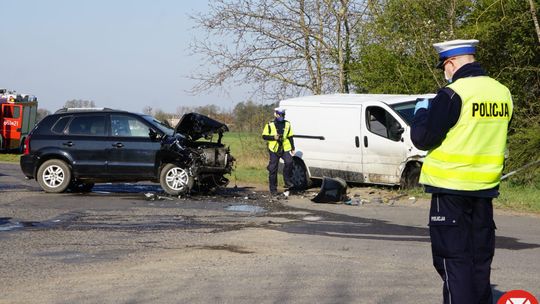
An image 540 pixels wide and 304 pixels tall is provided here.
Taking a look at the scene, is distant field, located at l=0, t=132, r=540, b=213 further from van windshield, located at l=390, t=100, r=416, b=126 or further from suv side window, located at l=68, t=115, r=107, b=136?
suv side window, located at l=68, t=115, r=107, b=136

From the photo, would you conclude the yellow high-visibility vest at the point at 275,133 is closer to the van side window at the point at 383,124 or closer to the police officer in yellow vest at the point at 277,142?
the police officer in yellow vest at the point at 277,142

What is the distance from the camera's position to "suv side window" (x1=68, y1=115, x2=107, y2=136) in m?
18.0

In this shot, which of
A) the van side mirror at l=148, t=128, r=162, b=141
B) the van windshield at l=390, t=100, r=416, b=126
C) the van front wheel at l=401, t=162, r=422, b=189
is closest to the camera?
the van front wheel at l=401, t=162, r=422, b=189

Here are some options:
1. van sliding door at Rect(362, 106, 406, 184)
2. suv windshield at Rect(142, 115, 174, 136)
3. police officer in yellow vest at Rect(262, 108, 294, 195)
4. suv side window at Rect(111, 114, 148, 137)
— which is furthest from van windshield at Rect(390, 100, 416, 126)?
suv side window at Rect(111, 114, 148, 137)

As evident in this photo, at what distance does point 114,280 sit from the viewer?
811cm

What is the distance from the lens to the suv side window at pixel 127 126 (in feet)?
58.4

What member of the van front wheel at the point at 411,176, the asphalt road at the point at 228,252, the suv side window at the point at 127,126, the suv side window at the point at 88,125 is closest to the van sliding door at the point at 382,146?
the van front wheel at the point at 411,176

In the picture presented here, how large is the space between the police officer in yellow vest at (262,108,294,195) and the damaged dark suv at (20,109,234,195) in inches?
34.8

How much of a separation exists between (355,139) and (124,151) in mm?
4802

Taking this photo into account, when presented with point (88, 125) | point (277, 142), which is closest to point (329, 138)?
point (277, 142)

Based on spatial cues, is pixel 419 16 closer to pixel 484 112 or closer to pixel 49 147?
pixel 49 147

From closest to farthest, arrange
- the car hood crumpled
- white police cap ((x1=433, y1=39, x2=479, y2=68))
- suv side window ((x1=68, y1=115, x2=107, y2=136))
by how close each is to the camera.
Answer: white police cap ((x1=433, y1=39, x2=479, y2=68)), the car hood crumpled, suv side window ((x1=68, y1=115, x2=107, y2=136))

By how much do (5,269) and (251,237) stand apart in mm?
3417

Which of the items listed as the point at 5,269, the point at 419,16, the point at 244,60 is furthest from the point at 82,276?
the point at 244,60
